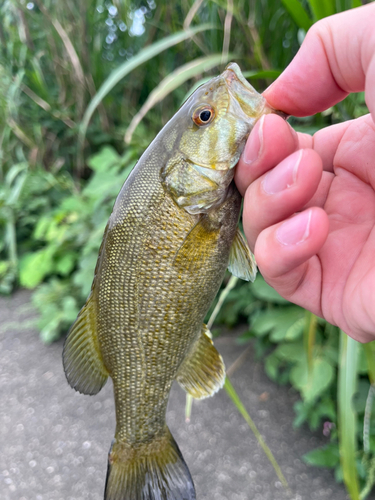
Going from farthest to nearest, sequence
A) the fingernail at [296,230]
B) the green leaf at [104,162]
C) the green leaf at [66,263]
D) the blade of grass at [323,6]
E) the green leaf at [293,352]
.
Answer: the green leaf at [66,263]
the green leaf at [104,162]
the green leaf at [293,352]
the blade of grass at [323,6]
the fingernail at [296,230]

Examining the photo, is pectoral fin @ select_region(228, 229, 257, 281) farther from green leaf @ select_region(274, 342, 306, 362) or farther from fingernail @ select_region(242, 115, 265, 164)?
green leaf @ select_region(274, 342, 306, 362)

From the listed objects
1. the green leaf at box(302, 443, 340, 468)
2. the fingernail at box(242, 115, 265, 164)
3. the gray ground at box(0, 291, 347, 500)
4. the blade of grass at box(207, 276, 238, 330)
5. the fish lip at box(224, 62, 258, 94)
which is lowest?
the gray ground at box(0, 291, 347, 500)

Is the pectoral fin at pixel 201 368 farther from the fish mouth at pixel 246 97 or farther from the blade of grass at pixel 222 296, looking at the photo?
the fish mouth at pixel 246 97

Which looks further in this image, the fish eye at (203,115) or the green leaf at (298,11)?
the green leaf at (298,11)

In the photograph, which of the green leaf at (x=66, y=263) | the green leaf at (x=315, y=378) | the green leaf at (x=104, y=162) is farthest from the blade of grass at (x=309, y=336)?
the green leaf at (x=66, y=263)

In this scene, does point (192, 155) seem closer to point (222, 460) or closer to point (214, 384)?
point (214, 384)

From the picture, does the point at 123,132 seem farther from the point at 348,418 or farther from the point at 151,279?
the point at 348,418

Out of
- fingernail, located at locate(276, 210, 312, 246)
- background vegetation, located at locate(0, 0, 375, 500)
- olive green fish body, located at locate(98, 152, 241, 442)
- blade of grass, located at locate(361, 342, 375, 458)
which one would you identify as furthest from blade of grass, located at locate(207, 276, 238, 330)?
fingernail, located at locate(276, 210, 312, 246)

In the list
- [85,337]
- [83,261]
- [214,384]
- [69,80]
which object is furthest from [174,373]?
[69,80]
